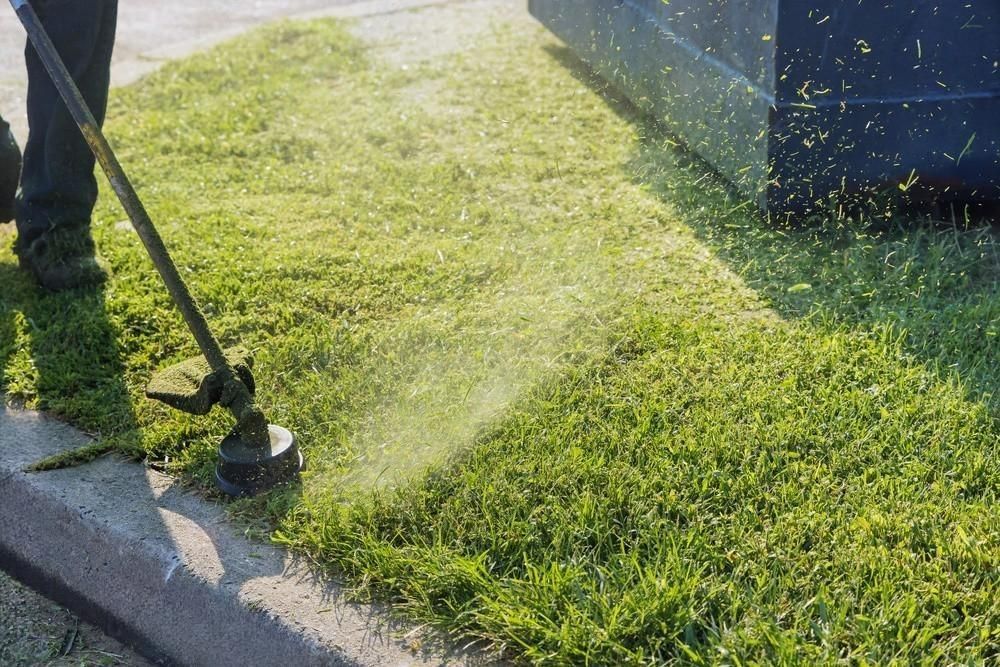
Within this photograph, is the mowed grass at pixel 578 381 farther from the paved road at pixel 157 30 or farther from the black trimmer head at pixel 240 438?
the paved road at pixel 157 30

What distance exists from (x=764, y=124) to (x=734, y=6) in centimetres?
46

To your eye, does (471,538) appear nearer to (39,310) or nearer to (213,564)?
(213,564)

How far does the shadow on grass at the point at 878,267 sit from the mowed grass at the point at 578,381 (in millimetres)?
11

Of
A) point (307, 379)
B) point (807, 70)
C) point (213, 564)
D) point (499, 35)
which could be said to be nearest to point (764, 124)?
point (807, 70)

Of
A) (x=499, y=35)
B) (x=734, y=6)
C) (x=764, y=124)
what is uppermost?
(x=734, y=6)

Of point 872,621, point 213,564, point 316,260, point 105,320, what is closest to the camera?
point 872,621

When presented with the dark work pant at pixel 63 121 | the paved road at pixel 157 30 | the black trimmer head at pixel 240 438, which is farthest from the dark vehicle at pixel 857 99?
the paved road at pixel 157 30

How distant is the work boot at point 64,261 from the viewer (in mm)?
3844

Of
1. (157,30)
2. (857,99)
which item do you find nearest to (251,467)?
(857,99)

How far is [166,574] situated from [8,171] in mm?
2254

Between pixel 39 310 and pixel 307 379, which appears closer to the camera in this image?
pixel 307 379

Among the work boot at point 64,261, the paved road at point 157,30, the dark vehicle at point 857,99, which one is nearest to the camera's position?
the dark vehicle at point 857,99

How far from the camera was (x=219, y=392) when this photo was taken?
287 centimetres

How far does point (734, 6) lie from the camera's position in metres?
3.97
